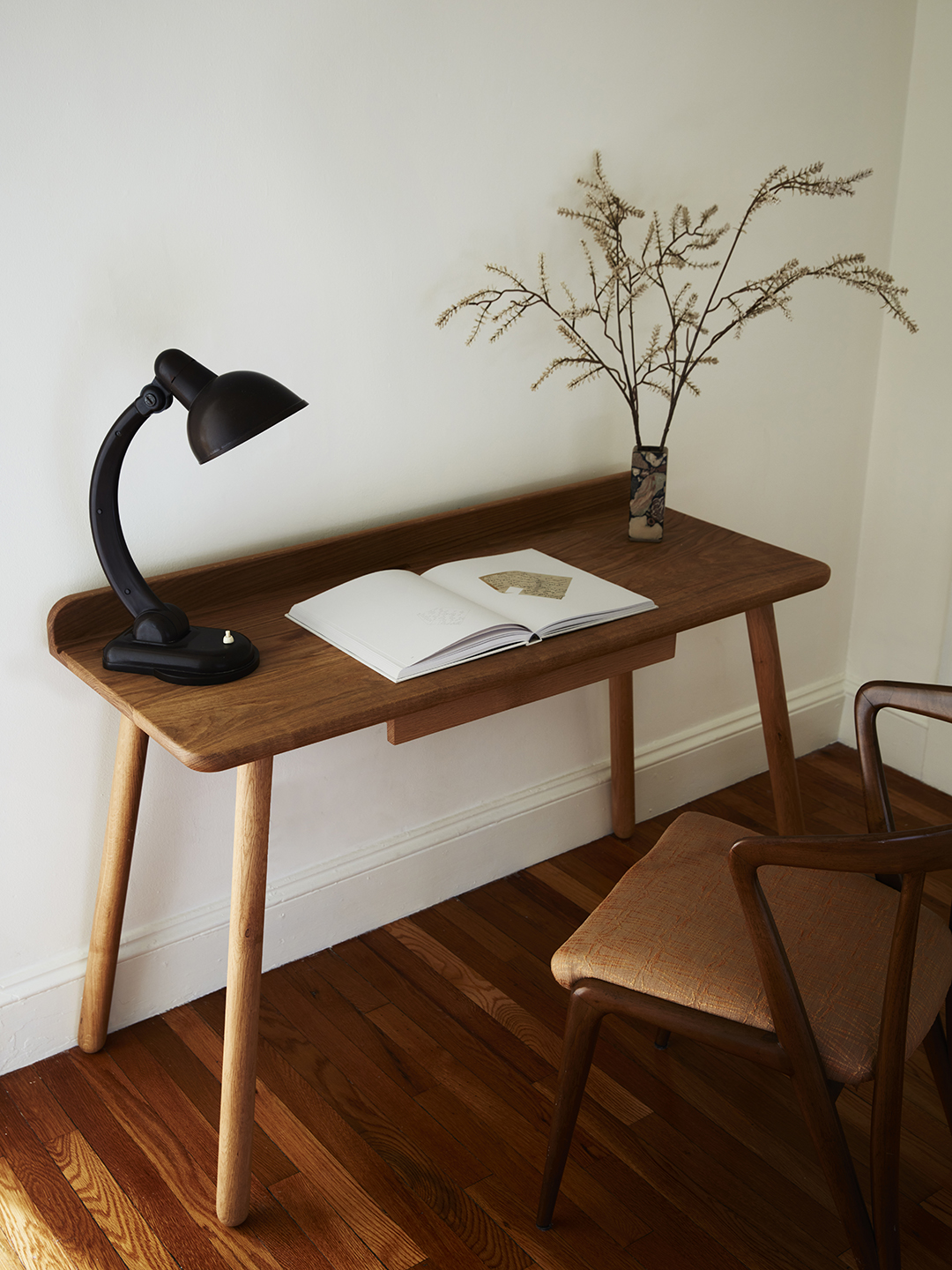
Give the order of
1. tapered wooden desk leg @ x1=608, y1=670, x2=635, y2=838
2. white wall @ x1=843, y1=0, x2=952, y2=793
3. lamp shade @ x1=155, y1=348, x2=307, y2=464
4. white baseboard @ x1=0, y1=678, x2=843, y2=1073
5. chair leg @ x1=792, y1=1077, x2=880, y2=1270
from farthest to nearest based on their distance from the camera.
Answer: white wall @ x1=843, y1=0, x2=952, y2=793
tapered wooden desk leg @ x1=608, y1=670, x2=635, y2=838
white baseboard @ x1=0, y1=678, x2=843, y2=1073
lamp shade @ x1=155, y1=348, x2=307, y2=464
chair leg @ x1=792, y1=1077, x2=880, y2=1270

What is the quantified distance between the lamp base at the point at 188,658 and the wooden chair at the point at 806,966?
0.58 metres

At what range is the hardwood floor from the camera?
61.1 inches

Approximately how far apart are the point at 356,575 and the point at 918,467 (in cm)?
152

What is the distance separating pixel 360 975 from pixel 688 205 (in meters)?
1.64

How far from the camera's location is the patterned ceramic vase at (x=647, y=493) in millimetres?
1987

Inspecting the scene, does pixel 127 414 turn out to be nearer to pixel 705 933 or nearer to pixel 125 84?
pixel 125 84

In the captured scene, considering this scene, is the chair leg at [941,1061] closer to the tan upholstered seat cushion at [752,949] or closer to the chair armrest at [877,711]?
the tan upholstered seat cushion at [752,949]

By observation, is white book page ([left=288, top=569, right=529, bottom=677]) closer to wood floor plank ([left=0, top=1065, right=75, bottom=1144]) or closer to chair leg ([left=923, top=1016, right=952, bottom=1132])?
chair leg ([left=923, top=1016, right=952, bottom=1132])

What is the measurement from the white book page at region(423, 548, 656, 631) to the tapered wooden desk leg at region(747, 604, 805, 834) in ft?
1.01

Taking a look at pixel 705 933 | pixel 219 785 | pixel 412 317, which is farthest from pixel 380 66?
pixel 705 933

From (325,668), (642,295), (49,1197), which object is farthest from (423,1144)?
(642,295)

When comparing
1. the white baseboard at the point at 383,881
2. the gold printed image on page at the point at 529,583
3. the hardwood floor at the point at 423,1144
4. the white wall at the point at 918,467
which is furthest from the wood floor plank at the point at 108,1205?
the white wall at the point at 918,467

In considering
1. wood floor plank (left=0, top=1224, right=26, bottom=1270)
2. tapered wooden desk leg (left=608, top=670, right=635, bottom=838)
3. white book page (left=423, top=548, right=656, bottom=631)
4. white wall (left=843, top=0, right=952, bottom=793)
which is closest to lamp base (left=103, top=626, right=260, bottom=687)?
white book page (left=423, top=548, right=656, bottom=631)

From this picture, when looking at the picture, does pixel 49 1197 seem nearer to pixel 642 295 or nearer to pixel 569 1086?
pixel 569 1086
